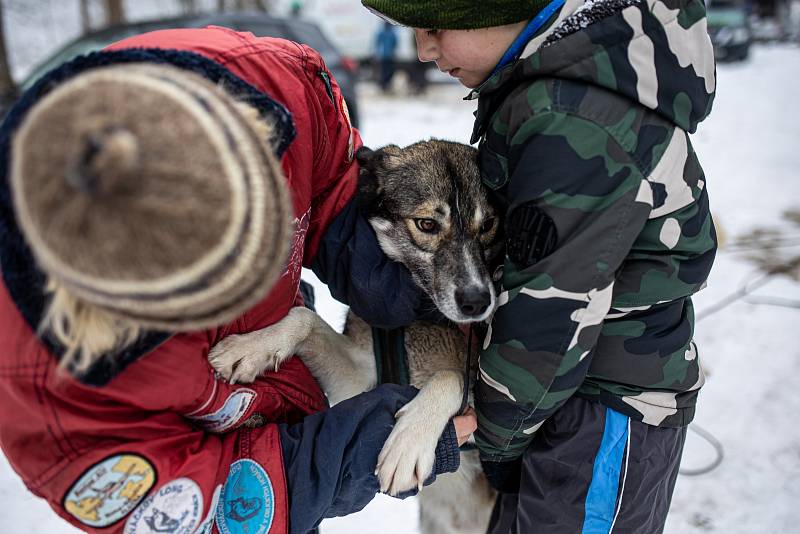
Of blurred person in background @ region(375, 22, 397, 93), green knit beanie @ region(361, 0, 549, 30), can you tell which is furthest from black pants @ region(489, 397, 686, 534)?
blurred person in background @ region(375, 22, 397, 93)

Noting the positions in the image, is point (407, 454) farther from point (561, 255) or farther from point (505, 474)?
point (561, 255)

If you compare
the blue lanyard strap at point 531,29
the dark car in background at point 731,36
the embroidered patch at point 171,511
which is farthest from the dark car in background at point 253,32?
the dark car in background at point 731,36

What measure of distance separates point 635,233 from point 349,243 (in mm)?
892

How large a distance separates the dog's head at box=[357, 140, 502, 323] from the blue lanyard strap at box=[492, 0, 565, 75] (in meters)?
0.59

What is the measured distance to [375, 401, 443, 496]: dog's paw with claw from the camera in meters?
1.64

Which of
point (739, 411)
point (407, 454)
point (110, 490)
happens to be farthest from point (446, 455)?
point (739, 411)

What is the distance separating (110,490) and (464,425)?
3.57 feet

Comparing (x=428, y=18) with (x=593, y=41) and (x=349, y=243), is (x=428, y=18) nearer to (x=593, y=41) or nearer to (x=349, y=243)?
(x=593, y=41)

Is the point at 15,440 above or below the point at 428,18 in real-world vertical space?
below

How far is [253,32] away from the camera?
7.66m

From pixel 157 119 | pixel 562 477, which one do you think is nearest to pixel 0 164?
pixel 157 119

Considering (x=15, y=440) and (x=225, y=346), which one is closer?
(x=15, y=440)

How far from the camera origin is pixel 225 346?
161 centimetres

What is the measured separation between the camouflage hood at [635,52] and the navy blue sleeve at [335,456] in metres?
1.02
